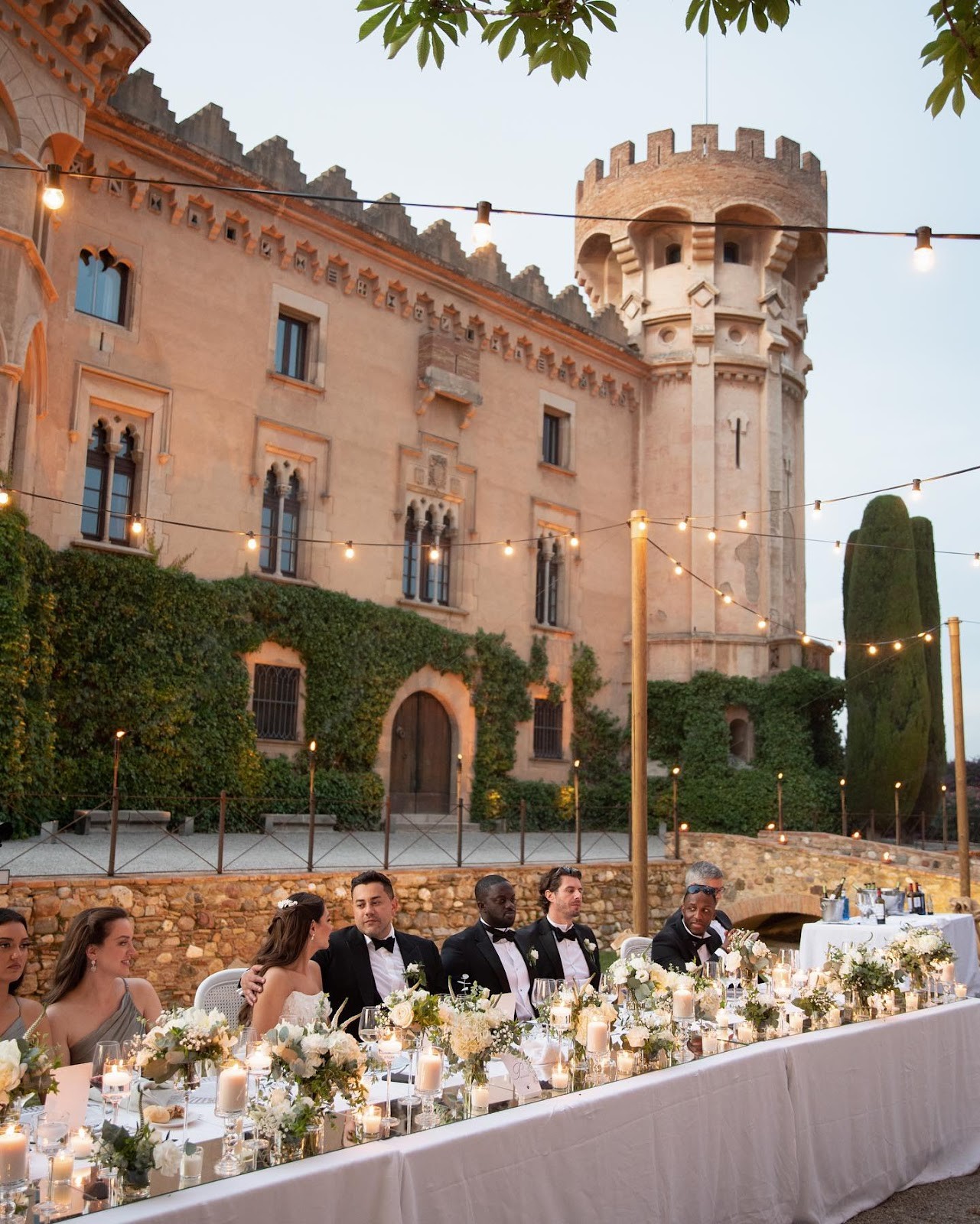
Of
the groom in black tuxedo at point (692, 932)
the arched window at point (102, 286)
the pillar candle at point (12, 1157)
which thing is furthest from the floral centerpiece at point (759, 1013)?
the arched window at point (102, 286)

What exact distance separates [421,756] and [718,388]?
11.1 meters

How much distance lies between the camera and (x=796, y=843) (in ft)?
65.2

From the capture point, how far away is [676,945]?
6.74 m

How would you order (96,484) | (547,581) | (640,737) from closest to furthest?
(640,737) < (96,484) < (547,581)

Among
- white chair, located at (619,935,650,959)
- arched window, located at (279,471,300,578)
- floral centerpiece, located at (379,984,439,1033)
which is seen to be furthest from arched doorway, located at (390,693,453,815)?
floral centerpiece, located at (379,984,439,1033)

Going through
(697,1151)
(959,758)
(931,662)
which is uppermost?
(931,662)

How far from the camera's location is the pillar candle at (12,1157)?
9.16 feet

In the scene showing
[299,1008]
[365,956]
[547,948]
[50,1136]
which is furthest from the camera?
[547,948]

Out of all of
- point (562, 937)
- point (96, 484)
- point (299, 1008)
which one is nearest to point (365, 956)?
point (299, 1008)

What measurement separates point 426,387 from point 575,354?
4.66 m

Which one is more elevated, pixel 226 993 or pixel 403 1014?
pixel 403 1014

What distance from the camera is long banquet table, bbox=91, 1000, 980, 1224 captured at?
10.2ft

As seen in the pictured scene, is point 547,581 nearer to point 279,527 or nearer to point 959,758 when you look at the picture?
point 279,527

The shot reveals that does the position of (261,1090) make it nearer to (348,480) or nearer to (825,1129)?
(825,1129)
